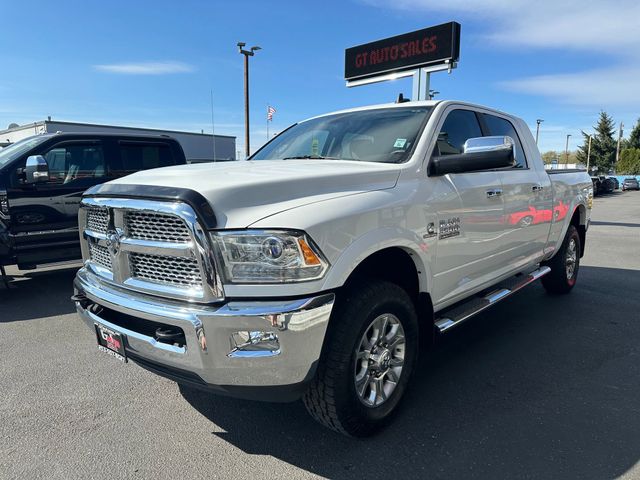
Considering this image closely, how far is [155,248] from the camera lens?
7.70 feet

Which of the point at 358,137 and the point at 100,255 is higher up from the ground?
the point at 358,137

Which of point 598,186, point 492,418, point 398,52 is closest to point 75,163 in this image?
point 492,418

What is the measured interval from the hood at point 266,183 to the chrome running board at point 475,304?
109cm

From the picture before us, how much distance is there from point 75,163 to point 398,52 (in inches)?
485

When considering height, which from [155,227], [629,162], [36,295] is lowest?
[36,295]

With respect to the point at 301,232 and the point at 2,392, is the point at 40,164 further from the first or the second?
the point at 301,232

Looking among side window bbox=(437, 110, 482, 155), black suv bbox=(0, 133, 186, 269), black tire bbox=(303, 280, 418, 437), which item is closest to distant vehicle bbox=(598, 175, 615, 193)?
side window bbox=(437, 110, 482, 155)

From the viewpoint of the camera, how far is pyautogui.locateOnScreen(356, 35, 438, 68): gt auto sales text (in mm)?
14555

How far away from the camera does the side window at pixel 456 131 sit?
343 centimetres

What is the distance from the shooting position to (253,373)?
2178mm

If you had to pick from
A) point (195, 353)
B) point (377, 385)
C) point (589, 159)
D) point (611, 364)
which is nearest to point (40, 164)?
point (195, 353)

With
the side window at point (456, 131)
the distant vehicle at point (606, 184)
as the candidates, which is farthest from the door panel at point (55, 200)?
the distant vehicle at point (606, 184)

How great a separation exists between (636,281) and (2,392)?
7448 mm

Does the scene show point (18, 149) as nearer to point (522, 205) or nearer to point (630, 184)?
point (522, 205)
